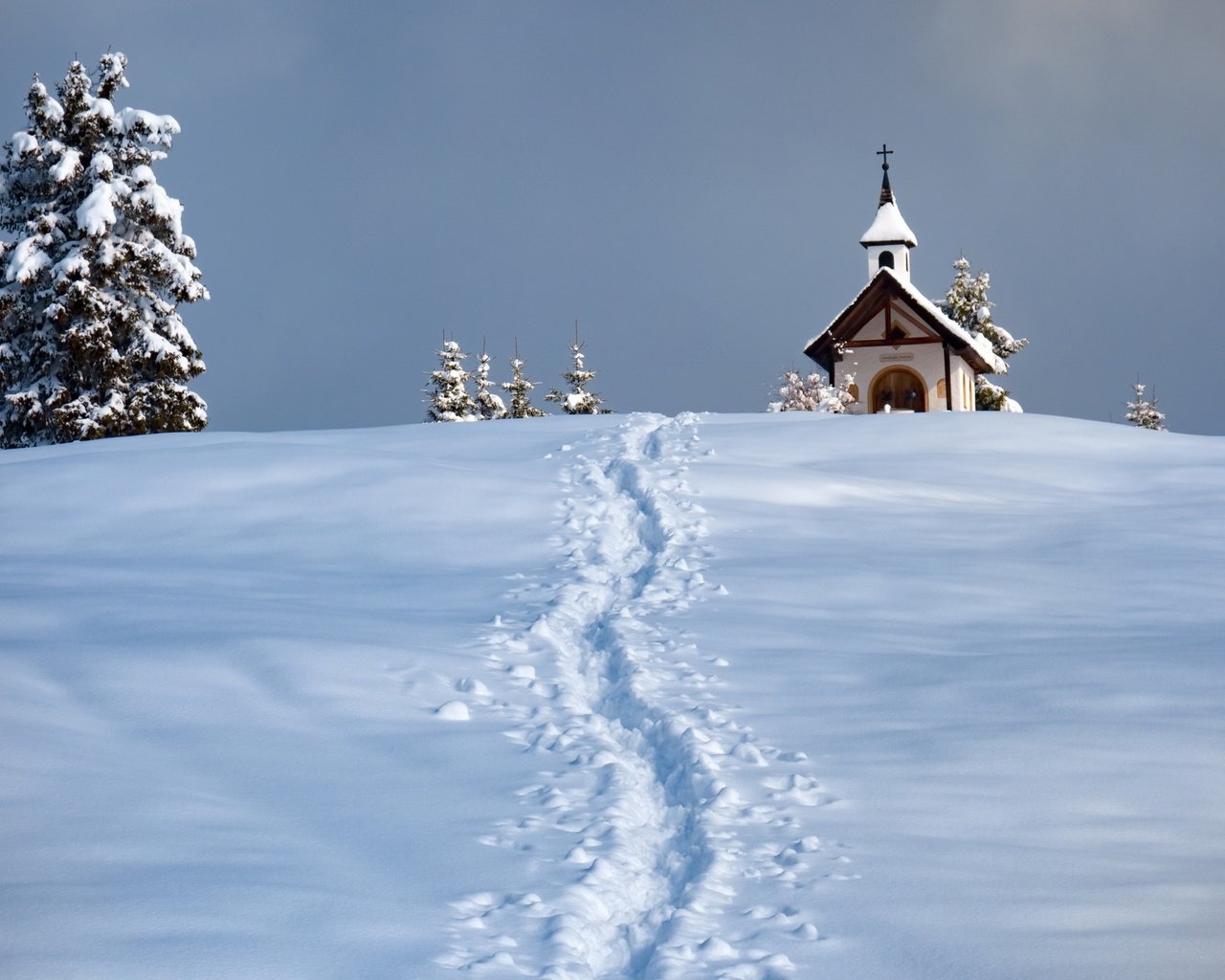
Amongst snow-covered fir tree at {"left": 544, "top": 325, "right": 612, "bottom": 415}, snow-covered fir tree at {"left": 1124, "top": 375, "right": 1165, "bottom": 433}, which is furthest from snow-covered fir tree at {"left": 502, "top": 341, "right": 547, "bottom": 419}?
snow-covered fir tree at {"left": 1124, "top": 375, "right": 1165, "bottom": 433}

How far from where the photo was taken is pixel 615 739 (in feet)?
20.3

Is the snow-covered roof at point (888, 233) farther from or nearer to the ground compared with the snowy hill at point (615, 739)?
farther from the ground

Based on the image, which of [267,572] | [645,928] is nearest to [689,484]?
[267,572]

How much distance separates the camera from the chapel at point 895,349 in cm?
3369

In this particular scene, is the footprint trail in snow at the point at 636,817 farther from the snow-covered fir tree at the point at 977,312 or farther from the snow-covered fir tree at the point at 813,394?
the snow-covered fir tree at the point at 977,312

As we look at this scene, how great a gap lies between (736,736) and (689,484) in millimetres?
6514

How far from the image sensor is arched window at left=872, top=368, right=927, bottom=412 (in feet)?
112

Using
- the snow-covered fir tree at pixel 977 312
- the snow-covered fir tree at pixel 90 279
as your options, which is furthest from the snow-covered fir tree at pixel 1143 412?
the snow-covered fir tree at pixel 90 279

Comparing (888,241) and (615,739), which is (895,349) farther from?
(615,739)

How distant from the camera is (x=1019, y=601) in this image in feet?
26.9

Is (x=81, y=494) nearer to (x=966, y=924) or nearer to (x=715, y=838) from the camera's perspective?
(x=715, y=838)

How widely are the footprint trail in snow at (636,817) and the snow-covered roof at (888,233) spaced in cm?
3090

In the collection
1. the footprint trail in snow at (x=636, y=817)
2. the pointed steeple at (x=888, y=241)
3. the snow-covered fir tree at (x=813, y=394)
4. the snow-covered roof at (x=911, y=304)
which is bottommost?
the footprint trail in snow at (x=636, y=817)

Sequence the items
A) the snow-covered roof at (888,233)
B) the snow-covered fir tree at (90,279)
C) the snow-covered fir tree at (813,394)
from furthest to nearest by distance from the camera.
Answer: the snow-covered roof at (888,233) < the snow-covered fir tree at (813,394) < the snow-covered fir tree at (90,279)
